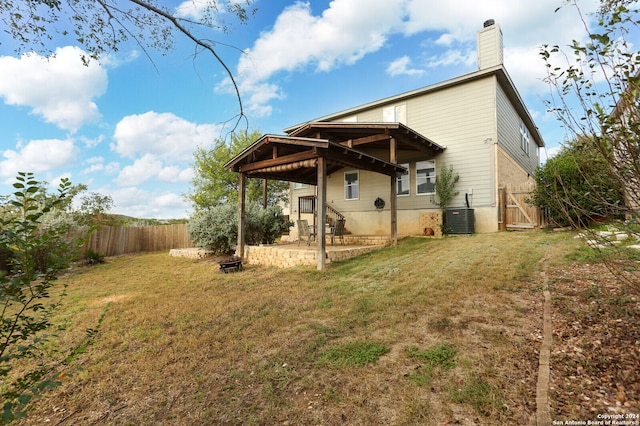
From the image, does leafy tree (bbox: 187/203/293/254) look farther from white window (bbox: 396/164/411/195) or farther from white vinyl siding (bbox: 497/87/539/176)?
white vinyl siding (bbox: 497/87/539/176)

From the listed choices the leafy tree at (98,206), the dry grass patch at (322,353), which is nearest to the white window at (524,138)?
the dry grass patch at (322,353)

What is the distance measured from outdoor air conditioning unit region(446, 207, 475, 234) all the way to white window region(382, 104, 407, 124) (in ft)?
15.2

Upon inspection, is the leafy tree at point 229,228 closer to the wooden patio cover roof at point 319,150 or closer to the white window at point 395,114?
the wooden patio cover roof at point 319,150

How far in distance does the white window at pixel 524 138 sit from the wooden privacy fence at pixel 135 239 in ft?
59.5

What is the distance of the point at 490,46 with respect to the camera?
446 inches

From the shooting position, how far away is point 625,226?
214 centimetres

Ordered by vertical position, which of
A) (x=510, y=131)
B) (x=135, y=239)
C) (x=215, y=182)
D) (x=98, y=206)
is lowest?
(x=135, y=239)

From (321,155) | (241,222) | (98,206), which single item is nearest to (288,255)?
(241,222)

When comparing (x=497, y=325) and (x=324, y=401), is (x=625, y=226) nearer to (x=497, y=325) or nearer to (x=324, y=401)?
(x=497, y=325)

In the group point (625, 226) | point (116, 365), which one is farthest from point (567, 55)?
point (116, 365)

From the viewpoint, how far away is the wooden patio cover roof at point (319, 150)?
25.2 ft

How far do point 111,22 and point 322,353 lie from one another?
439 cm

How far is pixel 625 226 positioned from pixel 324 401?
2.57 meters

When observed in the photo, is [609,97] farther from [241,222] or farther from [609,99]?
[241,222]
